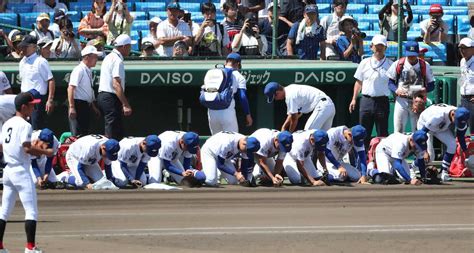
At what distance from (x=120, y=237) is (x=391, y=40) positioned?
9.45m

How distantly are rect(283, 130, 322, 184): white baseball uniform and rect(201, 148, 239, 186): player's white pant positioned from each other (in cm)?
75

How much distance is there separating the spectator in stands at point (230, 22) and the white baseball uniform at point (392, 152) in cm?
427

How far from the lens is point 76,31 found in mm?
22219

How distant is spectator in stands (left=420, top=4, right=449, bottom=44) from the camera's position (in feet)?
72.2

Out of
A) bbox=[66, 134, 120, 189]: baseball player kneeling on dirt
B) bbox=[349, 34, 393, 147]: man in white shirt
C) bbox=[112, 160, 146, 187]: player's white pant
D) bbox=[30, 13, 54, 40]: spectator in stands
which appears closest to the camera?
bbox=[66, 134, 120, 189]: baseball player kneeling on dirt

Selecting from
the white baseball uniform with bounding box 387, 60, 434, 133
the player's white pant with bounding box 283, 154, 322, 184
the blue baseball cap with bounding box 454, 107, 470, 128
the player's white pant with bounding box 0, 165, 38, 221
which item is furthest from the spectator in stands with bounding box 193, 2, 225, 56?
the player's white pant with bounding box 0, 165, 38, 221

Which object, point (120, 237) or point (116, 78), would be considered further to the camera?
point (116, 78)

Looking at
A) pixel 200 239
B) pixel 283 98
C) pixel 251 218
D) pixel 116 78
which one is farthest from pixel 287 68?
pixel 200 239

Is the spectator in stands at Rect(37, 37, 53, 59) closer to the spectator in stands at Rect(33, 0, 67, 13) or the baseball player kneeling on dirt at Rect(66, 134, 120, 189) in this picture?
the spectator in stands at Rect(33, 0, 67, 13)

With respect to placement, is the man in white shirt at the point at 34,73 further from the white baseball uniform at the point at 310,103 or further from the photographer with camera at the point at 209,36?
the photographer with camera at the point at 209,36

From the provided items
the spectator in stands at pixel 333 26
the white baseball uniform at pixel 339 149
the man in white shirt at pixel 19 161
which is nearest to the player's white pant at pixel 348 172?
the white baseball uniform at pixel 339 149

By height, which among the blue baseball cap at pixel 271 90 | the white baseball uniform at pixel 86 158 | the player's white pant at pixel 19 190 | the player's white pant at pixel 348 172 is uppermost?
the blue baseball cap at pixel 271 90

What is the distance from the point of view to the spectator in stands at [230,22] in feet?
70.2

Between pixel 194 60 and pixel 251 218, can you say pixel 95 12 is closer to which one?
pixel 194 60
